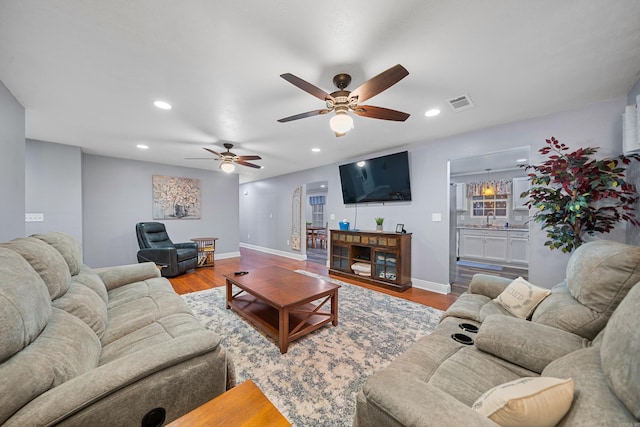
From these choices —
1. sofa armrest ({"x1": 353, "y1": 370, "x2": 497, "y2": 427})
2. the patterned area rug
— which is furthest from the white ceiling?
the patterned area rug

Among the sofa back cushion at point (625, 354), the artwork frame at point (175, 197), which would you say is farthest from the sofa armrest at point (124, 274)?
the artwork frame at point (175, 197)

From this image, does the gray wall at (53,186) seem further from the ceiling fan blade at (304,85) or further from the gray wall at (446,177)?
the ceiling fan blade at (304,85)

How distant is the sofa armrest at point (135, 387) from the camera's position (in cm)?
72

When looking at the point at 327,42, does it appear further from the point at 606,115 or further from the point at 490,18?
the point at 606,115

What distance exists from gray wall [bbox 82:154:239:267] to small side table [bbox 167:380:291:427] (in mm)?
5711

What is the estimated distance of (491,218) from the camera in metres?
6.12

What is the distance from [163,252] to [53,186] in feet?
6.63

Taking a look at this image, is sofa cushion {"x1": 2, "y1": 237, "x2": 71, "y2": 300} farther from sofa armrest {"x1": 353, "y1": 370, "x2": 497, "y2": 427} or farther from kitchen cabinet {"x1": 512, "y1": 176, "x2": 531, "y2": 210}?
kitchen cabinet {"x1": 512, "y1": 176, "x2": 531, "y2": 210}

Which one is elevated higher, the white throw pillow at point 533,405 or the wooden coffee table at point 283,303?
the white throw pillow at point 533,405

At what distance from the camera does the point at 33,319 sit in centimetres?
93

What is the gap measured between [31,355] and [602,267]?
258 centimetres

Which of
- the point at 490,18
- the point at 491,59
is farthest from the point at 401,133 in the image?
the point at 490,18

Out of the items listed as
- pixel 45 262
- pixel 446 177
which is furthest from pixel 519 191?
pixel 45 262

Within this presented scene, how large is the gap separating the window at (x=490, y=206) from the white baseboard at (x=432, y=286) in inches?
149
